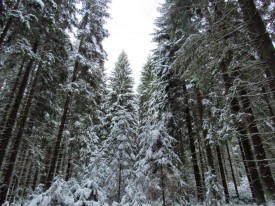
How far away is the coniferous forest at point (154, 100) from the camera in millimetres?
5336

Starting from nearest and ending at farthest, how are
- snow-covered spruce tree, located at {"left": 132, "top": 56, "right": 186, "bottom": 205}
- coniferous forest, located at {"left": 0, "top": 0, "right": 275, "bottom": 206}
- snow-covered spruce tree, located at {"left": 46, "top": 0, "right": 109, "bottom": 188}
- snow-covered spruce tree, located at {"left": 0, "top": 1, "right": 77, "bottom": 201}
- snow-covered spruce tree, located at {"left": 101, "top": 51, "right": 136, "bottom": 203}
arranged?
coniferous forest, located at {"left": 0, "top": 0, "right": 275, "bottom": 206} → snow-covered spruce tree, located at {"left": 132, "top": 56, "right": 186, "bottom": 205} → snow-covered spruce tree, located at {"left": 0, "top": 1, "right": 77, "bottom": 201} → snow-covered spruce tree, located at {"left": 101, "top": 51, "right": 136, "bottom": 203} → snow-covered spruce tree, located at {"left": 46, "top": 0, "right": 109, "bottom": 188}

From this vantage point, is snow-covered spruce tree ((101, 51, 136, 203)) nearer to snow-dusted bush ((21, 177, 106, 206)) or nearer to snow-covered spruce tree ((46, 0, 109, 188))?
snow-covered spruce tree ((46, 0, 109, 188))

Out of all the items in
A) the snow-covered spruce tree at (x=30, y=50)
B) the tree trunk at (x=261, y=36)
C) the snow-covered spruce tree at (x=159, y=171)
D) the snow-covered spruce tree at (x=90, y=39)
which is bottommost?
the snow-covered spruce tree at (x=159, y=171)

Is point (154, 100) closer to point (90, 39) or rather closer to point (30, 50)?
point (90, 39)

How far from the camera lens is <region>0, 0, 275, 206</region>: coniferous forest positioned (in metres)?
Answer: 5.34

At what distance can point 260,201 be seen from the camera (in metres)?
7.68

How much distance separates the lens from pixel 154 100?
1586 cm

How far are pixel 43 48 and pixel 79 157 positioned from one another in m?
12.8

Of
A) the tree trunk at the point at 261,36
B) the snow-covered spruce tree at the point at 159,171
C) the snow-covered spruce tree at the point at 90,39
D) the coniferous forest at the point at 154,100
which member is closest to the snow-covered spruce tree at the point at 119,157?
the coniferous forest at the point at 154,100

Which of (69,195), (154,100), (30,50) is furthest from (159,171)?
(154,100)

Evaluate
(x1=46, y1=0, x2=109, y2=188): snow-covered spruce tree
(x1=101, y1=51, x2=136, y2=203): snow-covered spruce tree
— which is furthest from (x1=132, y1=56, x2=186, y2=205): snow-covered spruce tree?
(x1=46, y1=0, x2=109, y2=188): snow-covered spruce tree

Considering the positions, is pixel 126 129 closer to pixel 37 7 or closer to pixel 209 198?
pixel 209 198

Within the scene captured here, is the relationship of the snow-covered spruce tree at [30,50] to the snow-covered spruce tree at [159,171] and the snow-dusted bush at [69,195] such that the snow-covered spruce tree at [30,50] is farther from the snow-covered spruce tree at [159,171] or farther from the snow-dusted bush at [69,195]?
the snow-covered spruce tree at [159,171]

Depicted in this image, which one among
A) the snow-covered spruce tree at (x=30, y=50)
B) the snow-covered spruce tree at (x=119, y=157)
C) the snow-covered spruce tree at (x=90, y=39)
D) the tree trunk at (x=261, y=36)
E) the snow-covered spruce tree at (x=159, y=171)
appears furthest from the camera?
the snow-covered spruce tree at (x=90, y=39)
